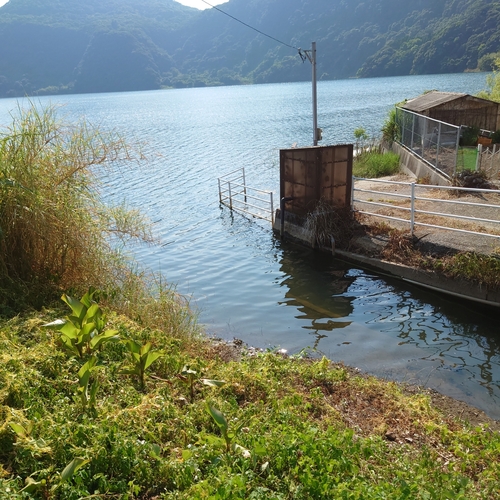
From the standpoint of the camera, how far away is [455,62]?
106 metres

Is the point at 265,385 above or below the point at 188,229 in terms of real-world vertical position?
above

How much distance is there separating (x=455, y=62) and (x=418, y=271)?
110951mm

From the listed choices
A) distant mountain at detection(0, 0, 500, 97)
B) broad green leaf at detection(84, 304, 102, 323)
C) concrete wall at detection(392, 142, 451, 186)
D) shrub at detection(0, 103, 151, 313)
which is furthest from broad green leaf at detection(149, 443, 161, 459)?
distant mountain at detection(0, 0, 500, 97)

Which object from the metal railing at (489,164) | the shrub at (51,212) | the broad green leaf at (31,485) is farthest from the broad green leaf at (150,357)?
the metal railing at (489,164)

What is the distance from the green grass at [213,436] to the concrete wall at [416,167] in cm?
1227

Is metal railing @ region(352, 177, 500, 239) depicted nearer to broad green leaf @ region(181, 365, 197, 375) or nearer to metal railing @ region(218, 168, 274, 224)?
metal railing @ region(218, 168, 274, 224)

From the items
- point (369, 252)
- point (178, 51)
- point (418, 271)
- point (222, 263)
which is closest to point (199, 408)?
point (418, 271)

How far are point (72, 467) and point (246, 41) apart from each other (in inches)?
6686

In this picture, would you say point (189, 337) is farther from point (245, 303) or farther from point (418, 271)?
point (418, 271)

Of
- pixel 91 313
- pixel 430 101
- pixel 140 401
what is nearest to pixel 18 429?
pixel 140 401

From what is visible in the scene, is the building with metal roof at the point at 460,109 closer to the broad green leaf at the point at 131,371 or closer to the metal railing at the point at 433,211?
the metal railing at the point at 433,211

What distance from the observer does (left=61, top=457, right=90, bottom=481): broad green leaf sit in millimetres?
3445

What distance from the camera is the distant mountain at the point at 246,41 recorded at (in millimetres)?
103938

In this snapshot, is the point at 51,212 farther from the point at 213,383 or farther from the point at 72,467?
the point at 72,467
